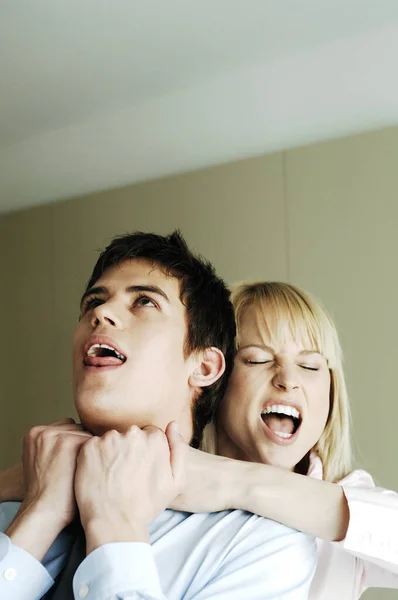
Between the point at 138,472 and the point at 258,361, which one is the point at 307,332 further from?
the point at 138,472

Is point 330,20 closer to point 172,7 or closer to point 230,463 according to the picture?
point 172,7

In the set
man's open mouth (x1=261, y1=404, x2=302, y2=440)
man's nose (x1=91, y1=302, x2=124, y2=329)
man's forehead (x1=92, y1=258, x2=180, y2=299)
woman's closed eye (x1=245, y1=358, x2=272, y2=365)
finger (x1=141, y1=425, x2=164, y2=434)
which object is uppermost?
man's forehead (x1=92, y1=258, x2=180, y2=299)

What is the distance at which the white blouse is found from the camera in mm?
1388

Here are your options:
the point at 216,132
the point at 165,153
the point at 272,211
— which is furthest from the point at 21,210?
the point at 272,211

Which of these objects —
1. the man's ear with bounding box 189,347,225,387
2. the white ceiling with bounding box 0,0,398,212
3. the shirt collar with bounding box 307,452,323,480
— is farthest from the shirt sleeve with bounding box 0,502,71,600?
the white ceiling with bounding box 0,0,398,212

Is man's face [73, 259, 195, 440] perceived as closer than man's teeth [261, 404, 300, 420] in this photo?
Yes

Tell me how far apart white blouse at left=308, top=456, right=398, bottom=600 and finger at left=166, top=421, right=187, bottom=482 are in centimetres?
34

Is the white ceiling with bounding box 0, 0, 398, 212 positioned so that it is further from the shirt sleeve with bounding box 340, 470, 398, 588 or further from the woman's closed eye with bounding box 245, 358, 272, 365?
the shirt sleeve with bounding box 340, 470, 398, 588

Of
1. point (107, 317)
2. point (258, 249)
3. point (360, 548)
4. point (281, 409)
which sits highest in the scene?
point (258, 249)

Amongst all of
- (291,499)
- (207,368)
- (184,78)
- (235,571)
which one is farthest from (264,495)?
(184,78)

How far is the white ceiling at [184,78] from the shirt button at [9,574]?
6.33 ft

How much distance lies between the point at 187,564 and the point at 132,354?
37 centimetres

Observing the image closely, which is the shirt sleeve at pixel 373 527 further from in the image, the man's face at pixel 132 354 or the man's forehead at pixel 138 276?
the man's forehead at pixel 138 276

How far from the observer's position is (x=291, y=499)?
135 cm
